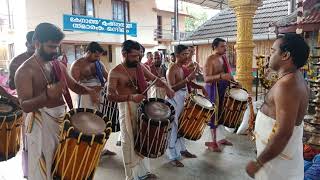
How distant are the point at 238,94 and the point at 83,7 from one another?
14473mm

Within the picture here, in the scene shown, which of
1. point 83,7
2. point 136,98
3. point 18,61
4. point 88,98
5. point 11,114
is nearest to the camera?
point 11,114

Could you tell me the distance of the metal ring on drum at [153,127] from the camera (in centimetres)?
321

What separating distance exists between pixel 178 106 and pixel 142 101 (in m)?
1.17

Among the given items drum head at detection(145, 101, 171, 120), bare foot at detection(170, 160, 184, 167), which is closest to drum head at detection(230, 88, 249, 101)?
bare foot at detection(170, 160, 184, 167)

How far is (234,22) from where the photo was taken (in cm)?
1487

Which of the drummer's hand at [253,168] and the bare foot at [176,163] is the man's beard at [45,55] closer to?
the drummer's hand at [253,168]

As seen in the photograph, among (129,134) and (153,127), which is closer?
(153,127)

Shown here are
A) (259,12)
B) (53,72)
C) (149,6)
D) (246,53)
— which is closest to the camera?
(53,72)

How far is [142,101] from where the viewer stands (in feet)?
11.3

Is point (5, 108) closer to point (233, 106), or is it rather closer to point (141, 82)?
point (141, 82)

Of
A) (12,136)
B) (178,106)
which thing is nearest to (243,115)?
(178,106)

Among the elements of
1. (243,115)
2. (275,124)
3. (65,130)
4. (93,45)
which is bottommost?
(243,115)

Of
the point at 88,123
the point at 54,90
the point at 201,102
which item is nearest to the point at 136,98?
the point at 88,123

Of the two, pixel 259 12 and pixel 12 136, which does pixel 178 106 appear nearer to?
pixel 12 136
